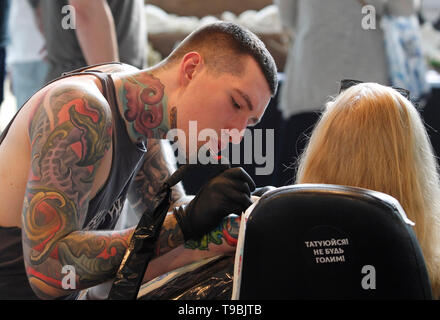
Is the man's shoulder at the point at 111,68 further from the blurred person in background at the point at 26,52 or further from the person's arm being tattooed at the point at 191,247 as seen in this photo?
the blurred person in background at the point at 26,52

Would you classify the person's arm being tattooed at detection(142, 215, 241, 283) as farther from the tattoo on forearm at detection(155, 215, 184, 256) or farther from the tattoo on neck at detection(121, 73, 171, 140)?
the tattoo on neck at detection(121, 73, 171, 140)

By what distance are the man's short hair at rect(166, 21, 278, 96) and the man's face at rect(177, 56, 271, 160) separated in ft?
0.05

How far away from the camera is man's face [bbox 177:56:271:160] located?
148 cm

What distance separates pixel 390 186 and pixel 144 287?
1.93 ft

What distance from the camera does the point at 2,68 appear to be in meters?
2.70

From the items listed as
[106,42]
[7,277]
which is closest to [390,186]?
[7,277]

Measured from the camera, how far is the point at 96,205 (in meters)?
1.46

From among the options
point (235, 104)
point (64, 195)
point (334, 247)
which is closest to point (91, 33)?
point (235, 104)

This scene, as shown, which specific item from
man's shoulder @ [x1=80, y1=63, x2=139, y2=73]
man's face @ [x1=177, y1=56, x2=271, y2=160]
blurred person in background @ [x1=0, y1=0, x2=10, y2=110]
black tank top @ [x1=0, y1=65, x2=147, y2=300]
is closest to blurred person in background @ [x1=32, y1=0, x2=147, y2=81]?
blurred person in background @ [x1=0, y1=0, x2=10, y2=110]

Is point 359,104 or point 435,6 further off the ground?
point 435,6

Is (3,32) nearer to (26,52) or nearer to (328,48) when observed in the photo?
(26,52)

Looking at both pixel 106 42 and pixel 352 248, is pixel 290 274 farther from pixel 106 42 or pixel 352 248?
pixel 106 42

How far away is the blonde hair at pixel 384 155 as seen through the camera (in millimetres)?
1284

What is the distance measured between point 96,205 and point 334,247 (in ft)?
2.07
